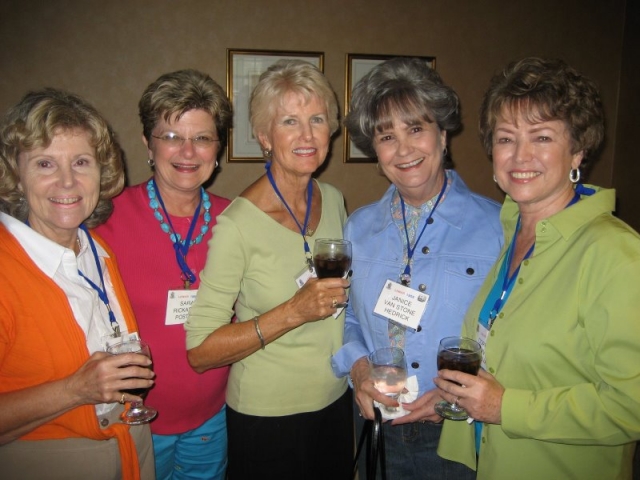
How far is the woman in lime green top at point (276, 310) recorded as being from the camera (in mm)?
1817

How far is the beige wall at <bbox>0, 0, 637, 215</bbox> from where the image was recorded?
348 cm

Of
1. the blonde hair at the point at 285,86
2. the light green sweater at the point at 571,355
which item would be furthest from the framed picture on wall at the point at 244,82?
the light green sweater at the point at 571,355

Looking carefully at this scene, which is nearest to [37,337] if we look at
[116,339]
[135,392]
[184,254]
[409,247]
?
[116,339]

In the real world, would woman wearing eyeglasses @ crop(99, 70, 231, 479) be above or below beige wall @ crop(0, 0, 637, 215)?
below

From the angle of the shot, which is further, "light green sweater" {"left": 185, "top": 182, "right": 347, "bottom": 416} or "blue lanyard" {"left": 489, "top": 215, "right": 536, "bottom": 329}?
"light green sweater" {"left": 185, "top": 182, "right": 347, "bottom": 416}

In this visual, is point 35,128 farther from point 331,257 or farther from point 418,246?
point 418,246

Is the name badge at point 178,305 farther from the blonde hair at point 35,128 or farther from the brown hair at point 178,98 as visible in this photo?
the brown hair at point 178,98

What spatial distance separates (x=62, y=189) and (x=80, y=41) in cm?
254

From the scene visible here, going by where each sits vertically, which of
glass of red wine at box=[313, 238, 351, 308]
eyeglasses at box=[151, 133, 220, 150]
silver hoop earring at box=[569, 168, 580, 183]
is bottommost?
glass of red wine at box=[313, 238, 351, 308]

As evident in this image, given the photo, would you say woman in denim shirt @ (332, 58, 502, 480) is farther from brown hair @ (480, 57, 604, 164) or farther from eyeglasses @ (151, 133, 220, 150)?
eyeglasses @ (151, 133, 220, 150)

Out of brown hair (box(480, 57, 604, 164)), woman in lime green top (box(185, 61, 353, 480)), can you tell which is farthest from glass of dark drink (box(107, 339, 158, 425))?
brown hair (box(480, 57, 604, 164))

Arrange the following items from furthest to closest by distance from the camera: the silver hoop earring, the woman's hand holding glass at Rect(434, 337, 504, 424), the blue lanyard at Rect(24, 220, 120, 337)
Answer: the blue lanyard at Rect(24, 220, 120, 337) < the silver hoop earring < the woman's hand holding glass at Rect(434, 337, 504, 424)

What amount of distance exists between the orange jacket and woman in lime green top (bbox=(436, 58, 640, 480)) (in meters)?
1.19

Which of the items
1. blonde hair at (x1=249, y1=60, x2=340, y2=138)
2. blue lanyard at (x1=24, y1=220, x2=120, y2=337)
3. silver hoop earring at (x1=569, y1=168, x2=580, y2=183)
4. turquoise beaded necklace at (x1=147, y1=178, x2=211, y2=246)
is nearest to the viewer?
silver hoop earring at (x1=569, y1=168, x2=580, y2=183)
